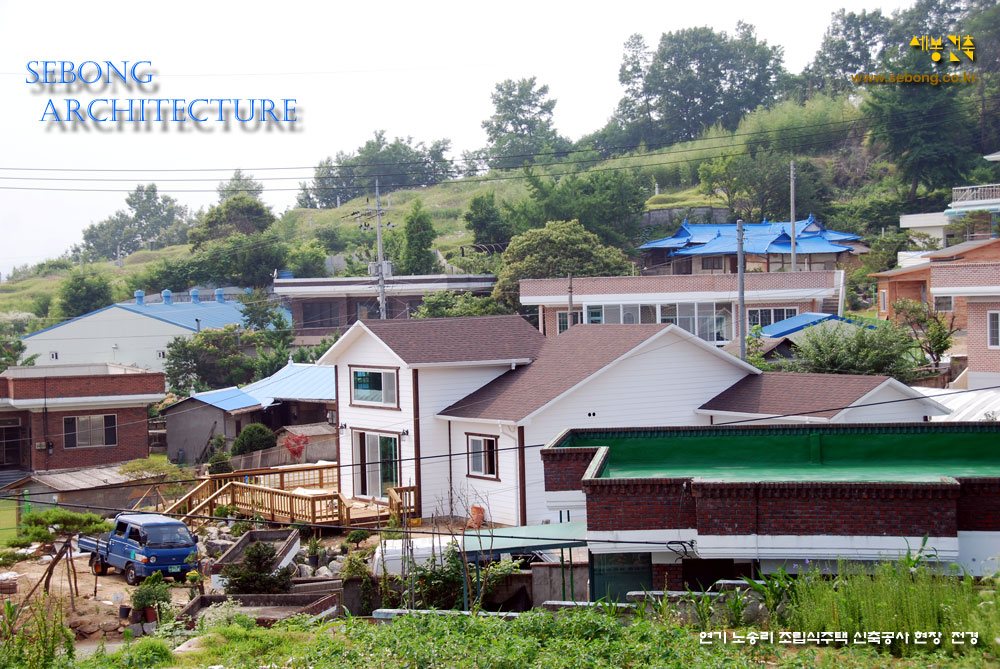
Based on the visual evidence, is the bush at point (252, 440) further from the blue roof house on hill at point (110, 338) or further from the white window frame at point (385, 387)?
the blue roof house on hill at point (110, 338)

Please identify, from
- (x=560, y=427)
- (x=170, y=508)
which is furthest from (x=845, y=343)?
(x=170, y=508)

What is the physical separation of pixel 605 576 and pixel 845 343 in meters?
19.0

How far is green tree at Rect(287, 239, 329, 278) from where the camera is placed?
74875 mm

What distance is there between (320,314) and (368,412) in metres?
37.3

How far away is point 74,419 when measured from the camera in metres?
32.8

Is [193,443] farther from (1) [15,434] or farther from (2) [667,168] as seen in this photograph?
(2) [667,168]

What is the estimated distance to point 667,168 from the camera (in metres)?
90.9

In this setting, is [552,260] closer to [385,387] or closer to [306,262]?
[385,387]

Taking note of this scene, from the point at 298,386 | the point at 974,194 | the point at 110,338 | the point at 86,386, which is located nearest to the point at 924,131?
the point at 974,194

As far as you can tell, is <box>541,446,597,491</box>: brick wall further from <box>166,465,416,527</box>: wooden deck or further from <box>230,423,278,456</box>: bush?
<box>230,423,278,456</box>: bush

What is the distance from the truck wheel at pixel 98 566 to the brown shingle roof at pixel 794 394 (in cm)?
1507

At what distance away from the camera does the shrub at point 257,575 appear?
17.9 meters

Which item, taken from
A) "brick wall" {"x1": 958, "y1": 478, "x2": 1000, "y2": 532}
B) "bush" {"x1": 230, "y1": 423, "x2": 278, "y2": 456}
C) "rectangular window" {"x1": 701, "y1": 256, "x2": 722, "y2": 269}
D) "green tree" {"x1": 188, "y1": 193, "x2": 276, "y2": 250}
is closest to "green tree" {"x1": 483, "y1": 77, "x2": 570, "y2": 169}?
"green tree" {"x1": 188, "y1": 193, "x2": 276, "y2": 250}

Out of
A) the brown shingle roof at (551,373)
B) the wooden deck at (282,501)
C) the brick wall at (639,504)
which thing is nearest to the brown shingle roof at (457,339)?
the brown shingle roof at (551,373)
